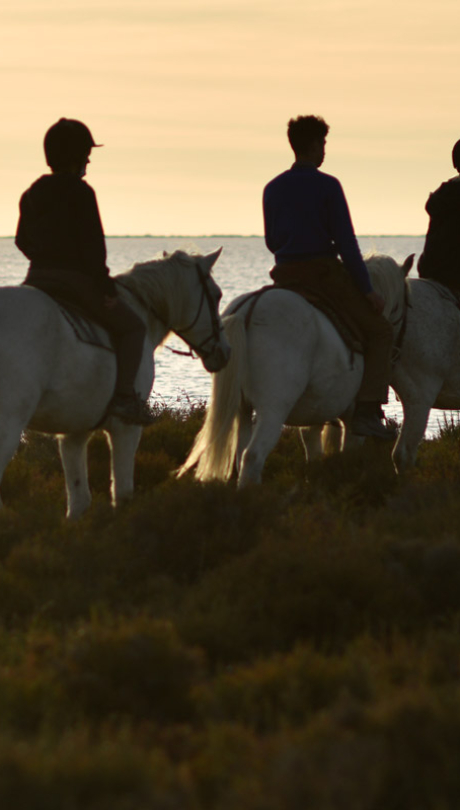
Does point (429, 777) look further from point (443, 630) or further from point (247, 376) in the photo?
point (247, 376)

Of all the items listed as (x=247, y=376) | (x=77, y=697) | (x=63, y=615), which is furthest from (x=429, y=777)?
(x=247, y=376)

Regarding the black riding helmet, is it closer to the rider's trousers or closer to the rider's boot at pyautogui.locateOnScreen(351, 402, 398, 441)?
the rider's trousers

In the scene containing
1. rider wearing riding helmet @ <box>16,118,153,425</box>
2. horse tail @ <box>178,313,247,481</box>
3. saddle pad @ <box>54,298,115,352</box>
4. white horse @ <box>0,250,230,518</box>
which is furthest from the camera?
horse tail @ <box>178,313,247,481</box>

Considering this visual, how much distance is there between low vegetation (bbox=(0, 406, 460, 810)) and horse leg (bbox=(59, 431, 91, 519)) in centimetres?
22

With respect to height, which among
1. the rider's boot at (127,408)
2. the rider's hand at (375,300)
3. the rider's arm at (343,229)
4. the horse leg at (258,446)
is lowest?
the horse leg at (258,446)

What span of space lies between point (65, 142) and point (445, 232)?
3.93m

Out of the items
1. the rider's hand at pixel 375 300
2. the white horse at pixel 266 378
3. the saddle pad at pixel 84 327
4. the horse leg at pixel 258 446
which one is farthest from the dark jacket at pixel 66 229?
the rider's hand at pixel 375 300

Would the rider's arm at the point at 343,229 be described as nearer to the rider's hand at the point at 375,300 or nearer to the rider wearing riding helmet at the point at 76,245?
the rider's hand at the point at 375,300

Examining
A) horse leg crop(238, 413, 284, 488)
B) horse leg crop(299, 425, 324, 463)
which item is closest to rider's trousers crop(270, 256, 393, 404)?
horse leg crop(238, 413, 284, 488)

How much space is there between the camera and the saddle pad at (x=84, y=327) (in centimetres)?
732

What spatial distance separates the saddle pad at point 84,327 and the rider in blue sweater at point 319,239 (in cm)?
185

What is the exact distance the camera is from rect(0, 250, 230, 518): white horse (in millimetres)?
6969

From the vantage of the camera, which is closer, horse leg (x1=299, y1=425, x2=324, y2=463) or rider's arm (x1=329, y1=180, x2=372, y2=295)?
rider's arm (x1=329, y1=180, x2=372, y2=295)

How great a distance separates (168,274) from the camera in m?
8.06
